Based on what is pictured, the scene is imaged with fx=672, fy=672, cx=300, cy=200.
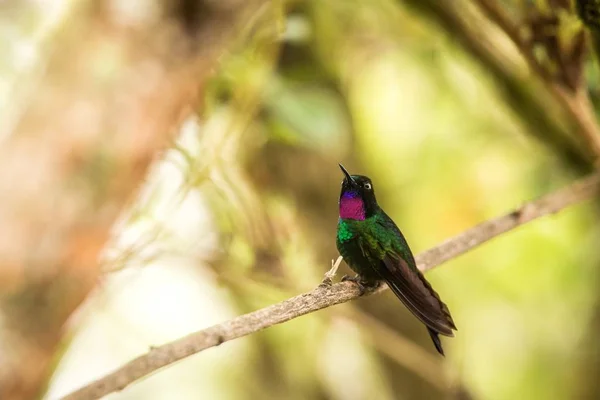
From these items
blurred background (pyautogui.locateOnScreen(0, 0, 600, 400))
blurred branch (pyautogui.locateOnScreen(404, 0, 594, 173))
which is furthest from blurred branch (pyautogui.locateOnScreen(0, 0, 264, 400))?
blurred branch (pyautogui.locateOnScreen(404, 0, 594, 173))

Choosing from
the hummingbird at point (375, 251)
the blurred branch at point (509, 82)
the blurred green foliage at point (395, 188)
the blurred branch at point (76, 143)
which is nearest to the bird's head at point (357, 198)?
the hummingbird at point (375, 251)

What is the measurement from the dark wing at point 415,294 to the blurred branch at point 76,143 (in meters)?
0.39

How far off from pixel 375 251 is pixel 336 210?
0.71 m

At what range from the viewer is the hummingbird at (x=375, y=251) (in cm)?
67

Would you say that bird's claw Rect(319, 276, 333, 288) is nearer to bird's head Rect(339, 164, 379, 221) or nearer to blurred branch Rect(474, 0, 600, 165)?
bird's head Rect(339, 164, 379, 221)

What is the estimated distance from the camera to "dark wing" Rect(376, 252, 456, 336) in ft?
2.12

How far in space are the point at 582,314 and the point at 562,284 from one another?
0.35 feet

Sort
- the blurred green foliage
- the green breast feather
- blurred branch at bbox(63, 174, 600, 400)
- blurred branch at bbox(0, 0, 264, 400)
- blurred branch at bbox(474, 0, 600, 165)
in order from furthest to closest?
the blurred green foliage < blurred branch at bbox(474, 0, 600, 165) < blurred branch at bbox(0, 0, 264, 400) < the green breast feather < blurred branch at bbox(63, 174, 600, 400)

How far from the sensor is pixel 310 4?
152 centimetres

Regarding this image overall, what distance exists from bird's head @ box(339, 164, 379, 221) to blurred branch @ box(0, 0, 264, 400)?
296 millimetres

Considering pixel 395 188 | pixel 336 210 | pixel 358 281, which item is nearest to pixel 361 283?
pixel 358 281

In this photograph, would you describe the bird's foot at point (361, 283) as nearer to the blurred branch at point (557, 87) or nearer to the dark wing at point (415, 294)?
the dark wing at point (415, 294)

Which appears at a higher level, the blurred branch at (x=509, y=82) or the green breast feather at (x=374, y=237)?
the blurred branch at (x=509, y=82)

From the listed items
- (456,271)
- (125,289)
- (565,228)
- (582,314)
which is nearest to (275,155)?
(125,289)
